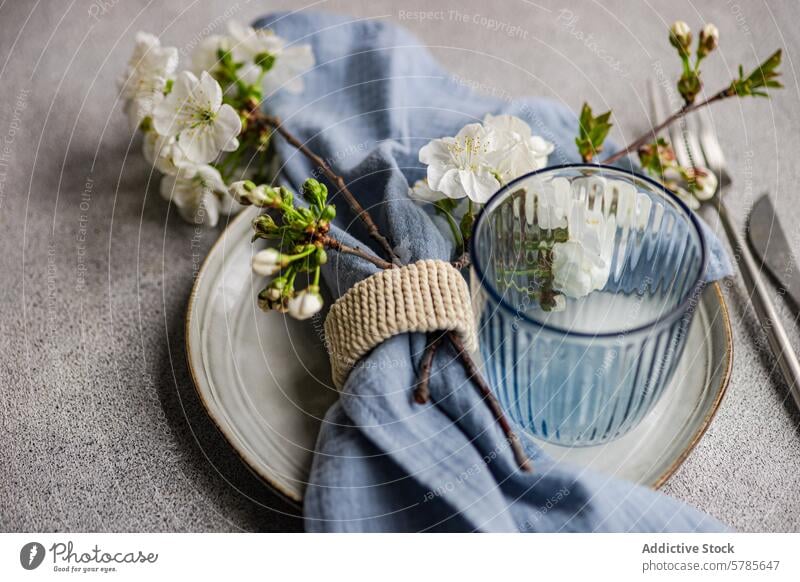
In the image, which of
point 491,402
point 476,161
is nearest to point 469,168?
point 476,161

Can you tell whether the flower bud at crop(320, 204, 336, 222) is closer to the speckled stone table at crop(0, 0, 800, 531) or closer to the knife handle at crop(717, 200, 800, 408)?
the speckled stone table at crop(0, 0, 800, 531)

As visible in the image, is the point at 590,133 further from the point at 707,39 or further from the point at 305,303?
the point at 305,303

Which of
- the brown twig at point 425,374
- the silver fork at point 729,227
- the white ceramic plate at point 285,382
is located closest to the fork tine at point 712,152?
the silver fork at point 729,227

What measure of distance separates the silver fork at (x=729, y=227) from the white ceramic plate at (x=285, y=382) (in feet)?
0.14

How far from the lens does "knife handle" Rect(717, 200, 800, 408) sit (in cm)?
34

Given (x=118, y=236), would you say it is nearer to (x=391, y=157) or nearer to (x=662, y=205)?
→ (x=391, y=157)

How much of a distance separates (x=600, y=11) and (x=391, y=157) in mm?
237

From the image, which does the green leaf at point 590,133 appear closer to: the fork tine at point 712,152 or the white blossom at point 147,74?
the fork tine at point 712,152

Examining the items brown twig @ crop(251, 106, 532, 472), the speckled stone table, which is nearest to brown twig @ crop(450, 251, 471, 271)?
brown twig @ crop(251, 106, 532, 472)

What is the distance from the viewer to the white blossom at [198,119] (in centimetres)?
37

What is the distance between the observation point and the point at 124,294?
0.39m

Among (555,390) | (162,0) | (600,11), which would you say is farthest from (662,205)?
(162,0)

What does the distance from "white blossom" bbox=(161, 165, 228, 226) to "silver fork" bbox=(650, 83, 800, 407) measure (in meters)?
0.25

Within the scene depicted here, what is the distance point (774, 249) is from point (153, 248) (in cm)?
32
